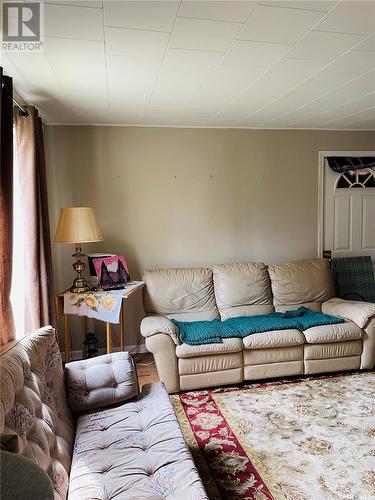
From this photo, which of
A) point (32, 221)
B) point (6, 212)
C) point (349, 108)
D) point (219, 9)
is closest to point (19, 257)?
point (32, 221)

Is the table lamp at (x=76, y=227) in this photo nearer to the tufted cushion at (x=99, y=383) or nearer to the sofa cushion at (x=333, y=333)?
the tufted cushion at (x=99, y=383)

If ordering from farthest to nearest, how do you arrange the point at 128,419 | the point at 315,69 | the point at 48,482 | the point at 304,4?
the point at 315,69 < the point at 128,419 < the point at 304,4 < the point at 48,482

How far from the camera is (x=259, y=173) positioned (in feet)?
13.2

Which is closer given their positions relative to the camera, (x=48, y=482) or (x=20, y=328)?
(x=48, y=482)

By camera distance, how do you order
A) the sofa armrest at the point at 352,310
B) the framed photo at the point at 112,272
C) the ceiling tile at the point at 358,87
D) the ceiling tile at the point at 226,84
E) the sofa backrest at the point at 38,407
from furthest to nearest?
the framed photo at the point at 112,272, the sofa armrest at the point at 352,310, the ceiling tile at the point at 358,87, the ceiling tile at the point at 226,84, the sofa backrest at the point at 38,407

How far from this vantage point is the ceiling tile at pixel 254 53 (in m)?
2.00

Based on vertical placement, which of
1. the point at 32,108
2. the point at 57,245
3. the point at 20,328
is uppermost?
the point at 32,108

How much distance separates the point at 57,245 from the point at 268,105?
2.44m

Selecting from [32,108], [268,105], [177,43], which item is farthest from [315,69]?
[32,108]

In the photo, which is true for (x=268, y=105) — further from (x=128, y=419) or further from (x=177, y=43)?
(x=128, y=419)

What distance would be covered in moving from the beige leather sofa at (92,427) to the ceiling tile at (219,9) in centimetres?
172

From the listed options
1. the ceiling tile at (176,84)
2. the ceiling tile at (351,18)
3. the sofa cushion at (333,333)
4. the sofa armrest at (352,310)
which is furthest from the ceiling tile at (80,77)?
the sofa armrest at (352,310)

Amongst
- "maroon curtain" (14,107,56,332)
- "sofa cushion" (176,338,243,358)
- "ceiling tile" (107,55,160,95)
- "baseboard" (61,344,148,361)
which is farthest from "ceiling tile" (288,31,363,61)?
"baseboard" (61,344,148,361)

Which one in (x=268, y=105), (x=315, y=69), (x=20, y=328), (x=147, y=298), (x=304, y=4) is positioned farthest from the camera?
(x=147, y=298)
